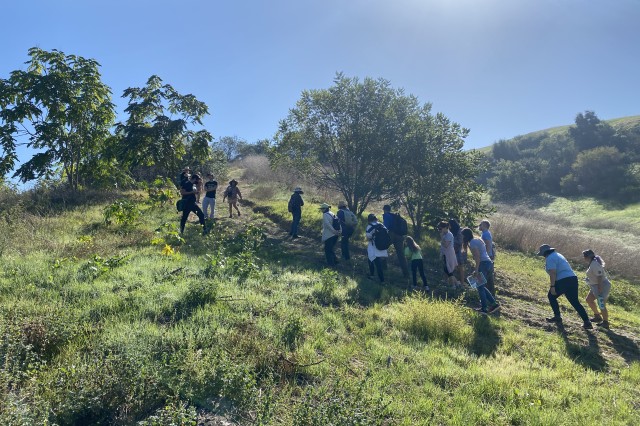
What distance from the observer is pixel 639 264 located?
1459 cm

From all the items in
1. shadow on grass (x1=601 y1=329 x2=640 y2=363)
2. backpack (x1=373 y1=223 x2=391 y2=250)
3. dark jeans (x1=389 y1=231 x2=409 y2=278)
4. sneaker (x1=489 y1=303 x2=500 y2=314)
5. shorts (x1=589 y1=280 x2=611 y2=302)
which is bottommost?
shadow on grass (x1=601 y1=329 x2=640 y2=363)

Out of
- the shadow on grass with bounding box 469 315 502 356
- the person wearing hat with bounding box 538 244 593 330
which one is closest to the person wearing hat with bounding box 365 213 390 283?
the shadow on grass with bounding box 469 315 502 356

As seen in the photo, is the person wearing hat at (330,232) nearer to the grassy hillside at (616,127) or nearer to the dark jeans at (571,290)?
the dark jeans at (571,290)

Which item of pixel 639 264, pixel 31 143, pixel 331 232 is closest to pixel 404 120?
pixel 331 232

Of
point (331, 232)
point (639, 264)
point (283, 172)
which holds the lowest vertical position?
point (639, 264)

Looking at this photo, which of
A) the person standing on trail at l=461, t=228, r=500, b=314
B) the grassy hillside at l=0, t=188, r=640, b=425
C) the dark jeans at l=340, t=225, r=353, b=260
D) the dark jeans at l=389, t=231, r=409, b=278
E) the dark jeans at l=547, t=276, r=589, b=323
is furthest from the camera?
the dark jeans at l=340, t=225, r=353, b=260

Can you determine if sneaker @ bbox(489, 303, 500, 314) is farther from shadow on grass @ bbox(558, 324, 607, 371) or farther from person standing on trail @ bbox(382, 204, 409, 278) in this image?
person standing on trail @ bbox(382, 204, 409, 278)

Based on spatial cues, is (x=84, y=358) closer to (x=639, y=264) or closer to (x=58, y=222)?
(x=58, y=222)

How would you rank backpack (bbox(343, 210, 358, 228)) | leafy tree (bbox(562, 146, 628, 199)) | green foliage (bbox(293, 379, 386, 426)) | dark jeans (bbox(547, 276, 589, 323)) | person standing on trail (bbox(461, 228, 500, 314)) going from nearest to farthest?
1. green foliage (bbox(293, 379, 386, 426))
2. dark jeans (bbox(547, 276, 589, 323))
3. person standing on trail (bbox(461, 228, 500, 314))
4. backpack (bbox(343, 210, 358, 228))
5. leafy tree (bbox(562, 146, 628, 199))

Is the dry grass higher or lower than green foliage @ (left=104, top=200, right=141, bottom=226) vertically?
lower

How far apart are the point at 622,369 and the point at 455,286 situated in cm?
405

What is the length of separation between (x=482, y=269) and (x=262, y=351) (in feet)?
19.0

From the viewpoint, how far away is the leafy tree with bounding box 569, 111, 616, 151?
51562mm

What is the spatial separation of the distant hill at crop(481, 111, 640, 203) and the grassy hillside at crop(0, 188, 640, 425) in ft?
134
